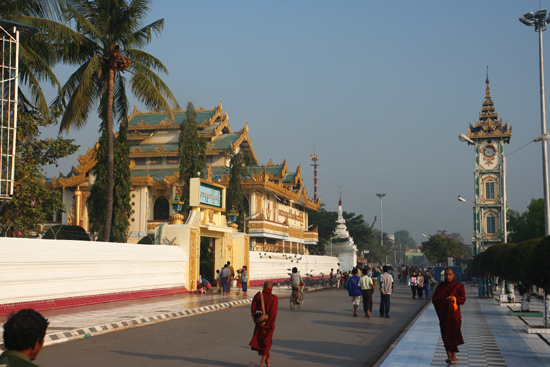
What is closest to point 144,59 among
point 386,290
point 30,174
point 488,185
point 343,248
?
point 30,174

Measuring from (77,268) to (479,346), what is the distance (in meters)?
11.6

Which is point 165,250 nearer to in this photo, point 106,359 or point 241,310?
point 241,310

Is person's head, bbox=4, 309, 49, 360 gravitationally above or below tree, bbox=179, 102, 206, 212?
below

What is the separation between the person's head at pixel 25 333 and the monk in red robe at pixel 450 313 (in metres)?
6.97

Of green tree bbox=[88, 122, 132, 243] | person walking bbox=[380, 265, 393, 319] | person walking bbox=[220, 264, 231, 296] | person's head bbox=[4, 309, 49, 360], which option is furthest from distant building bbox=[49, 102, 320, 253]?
person's head bbox=[4, 309, 49, 360]

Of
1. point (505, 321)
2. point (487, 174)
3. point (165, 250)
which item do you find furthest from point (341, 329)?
point (487, 174)

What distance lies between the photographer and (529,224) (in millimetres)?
55969

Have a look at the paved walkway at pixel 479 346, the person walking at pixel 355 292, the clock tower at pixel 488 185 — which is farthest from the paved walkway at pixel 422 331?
the clock tower at pixel 488 185

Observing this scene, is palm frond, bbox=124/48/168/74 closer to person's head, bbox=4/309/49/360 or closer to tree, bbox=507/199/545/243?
person's head, bbox=4/309/49/360

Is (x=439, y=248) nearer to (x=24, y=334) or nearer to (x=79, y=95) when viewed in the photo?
(x=79, y=95)

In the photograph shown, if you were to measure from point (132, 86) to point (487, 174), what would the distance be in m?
56.5

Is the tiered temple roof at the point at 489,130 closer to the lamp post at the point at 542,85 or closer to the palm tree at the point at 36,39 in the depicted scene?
the lamp post at the point at 542,85

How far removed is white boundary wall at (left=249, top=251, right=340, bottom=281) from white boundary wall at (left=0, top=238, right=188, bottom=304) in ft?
36.1

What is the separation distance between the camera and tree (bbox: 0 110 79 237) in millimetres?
19344
